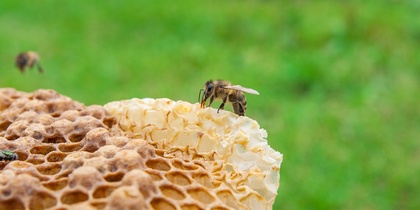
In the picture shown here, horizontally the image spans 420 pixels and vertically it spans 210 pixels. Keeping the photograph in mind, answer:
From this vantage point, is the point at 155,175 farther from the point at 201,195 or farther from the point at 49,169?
the point at 49,169

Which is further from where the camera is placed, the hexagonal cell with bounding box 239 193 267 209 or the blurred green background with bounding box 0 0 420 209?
the blurred green background with bounding box 0 0 420 209

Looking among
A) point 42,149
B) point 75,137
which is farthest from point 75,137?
point 42,149

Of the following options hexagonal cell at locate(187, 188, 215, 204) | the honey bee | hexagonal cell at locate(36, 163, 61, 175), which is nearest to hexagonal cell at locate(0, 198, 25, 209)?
hexagonal cell at locate(36, 163, 61, 175)

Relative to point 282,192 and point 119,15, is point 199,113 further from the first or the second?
point 119,15

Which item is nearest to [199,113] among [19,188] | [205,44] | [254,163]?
[254,163]

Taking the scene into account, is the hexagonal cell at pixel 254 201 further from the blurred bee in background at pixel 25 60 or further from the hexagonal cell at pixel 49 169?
the blurred bee in background at pixel 25 60

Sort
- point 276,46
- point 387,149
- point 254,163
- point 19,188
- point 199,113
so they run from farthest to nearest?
point 276,46 → point 387,149 → point 199,113 → point 254,163 → point 19,188

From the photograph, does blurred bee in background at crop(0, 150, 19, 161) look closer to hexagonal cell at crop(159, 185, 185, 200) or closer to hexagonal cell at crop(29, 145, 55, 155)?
hexagonal cell at crop(29, 145, 55, 155)
